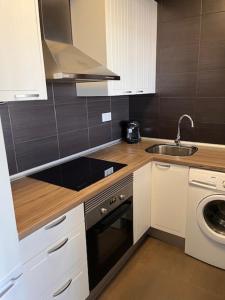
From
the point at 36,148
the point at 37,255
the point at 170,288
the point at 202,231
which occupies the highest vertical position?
the point at 36,148

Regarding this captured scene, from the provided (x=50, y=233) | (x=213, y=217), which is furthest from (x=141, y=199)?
(x=50, y=233)

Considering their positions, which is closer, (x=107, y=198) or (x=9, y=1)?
(x=9, y=1)

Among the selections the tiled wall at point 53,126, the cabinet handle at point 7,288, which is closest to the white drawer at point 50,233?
the cabinet handle at point 7,288

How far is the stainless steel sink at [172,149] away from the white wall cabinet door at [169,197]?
0.34 m

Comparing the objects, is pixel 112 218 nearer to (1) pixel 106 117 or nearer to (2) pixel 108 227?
(2) pixel 108 227

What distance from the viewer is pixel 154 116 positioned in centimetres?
256

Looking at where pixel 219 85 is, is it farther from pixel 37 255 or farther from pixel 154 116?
pixel 37 255

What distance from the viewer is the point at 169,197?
2.07m

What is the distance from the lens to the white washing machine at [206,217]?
70.2 inches

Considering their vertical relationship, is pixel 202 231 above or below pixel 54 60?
below

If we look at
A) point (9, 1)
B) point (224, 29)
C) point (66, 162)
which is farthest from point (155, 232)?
point (9, 1)

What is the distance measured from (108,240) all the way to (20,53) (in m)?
1.32

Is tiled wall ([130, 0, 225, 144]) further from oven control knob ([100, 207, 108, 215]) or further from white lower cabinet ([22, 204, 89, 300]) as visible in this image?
white lower cabinet ([22, 204, 89, 300])

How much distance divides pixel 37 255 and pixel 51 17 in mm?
1583
